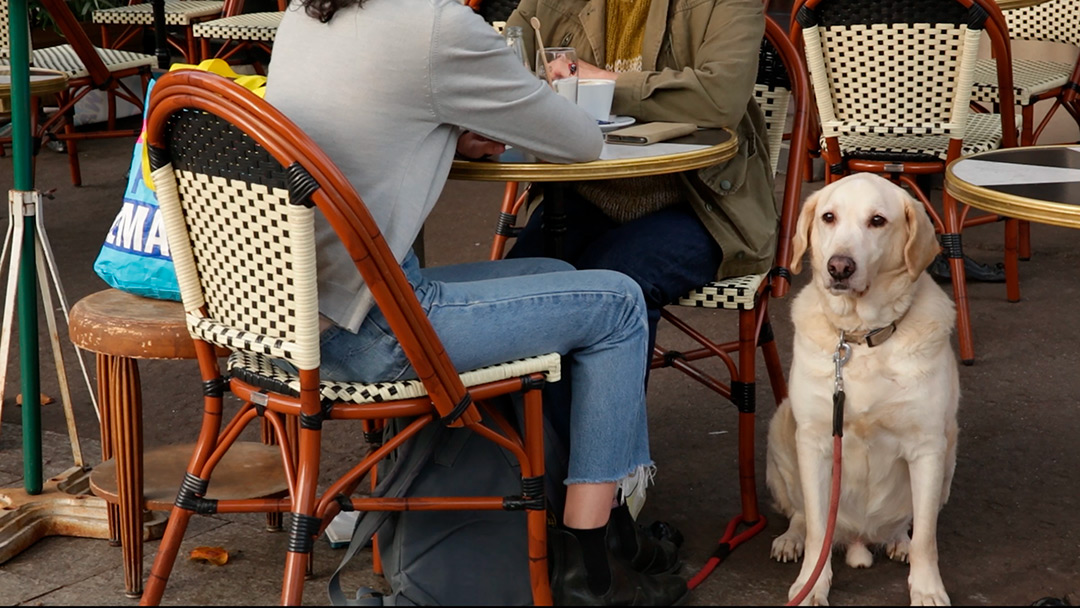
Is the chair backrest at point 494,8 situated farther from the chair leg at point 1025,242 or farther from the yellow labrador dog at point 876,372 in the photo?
the chair leg at point 1025,242

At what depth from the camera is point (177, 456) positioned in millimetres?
2988

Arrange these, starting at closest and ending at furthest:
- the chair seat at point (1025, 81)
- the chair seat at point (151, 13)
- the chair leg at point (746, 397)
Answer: the chair leg at point (746, 397), the chair seat at point (1025, 81), the chair seat at point (151, 13)

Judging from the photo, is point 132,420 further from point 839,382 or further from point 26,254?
point 839,382

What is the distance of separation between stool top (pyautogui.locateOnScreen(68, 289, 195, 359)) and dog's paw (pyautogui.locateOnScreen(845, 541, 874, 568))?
59.8 inches

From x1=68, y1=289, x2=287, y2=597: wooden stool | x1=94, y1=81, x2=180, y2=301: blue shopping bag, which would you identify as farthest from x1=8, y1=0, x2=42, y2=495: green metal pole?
x1=94, y1=81, x2=180, y2=301: blue shopping bag

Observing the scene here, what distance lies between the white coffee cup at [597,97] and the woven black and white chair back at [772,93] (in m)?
0.60

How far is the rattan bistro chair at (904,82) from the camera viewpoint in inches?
150

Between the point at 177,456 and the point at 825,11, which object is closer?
the point at 177,456

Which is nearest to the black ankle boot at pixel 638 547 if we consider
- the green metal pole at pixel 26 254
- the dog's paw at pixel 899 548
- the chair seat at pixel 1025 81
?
the dog's paw at pixel 899 548

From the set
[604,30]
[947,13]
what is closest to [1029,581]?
[604,30]

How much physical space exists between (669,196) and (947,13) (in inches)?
55.2

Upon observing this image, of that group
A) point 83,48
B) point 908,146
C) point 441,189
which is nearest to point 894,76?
point 908,146

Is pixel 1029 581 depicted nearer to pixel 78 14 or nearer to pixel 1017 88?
pixel 1017 88

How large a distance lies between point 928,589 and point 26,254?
2.19 m
